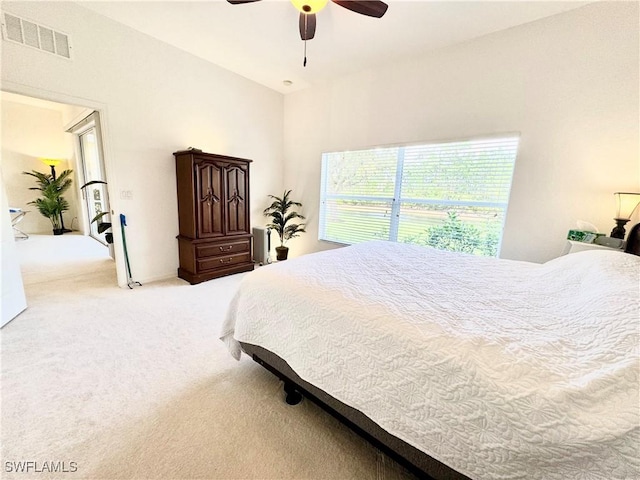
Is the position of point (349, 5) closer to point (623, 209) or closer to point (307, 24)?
point (307, 24)

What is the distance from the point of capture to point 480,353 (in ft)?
2.69

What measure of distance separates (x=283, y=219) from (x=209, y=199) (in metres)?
1.39

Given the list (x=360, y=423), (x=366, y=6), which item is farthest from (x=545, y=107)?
(x=360, y=423)

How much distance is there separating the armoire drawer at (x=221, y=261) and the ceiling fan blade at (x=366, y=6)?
3.02 m

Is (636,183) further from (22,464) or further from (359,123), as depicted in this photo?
(22,464)

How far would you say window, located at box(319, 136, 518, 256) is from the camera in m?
2.79

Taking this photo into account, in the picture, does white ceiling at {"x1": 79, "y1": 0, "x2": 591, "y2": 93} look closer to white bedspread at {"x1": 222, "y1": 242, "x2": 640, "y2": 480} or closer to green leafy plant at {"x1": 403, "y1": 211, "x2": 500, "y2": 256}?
green leafy plant at {"x1": 403, "y1": 211, "x2": 500, "y2": 256}

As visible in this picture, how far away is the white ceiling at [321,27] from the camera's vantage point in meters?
2.27

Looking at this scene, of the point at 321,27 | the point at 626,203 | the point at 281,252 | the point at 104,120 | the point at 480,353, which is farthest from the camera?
the point at 281,252

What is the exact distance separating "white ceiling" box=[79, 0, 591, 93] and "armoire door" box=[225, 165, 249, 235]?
1.46 meters

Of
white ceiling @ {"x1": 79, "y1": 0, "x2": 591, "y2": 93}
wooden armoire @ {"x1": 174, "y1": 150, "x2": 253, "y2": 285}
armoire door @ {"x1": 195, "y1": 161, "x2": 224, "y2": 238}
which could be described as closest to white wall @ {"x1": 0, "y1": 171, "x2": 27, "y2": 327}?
wooden armoire @ {"x1": 174, "y1": 150, "x2": 253, "y2": 285}

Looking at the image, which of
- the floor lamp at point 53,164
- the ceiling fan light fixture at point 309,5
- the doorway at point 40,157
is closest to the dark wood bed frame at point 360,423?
the ceiling fan light fixture at point 309,5

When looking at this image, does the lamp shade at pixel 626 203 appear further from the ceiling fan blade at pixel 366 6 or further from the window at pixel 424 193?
the ceiling fan blade at pixel 366 6
